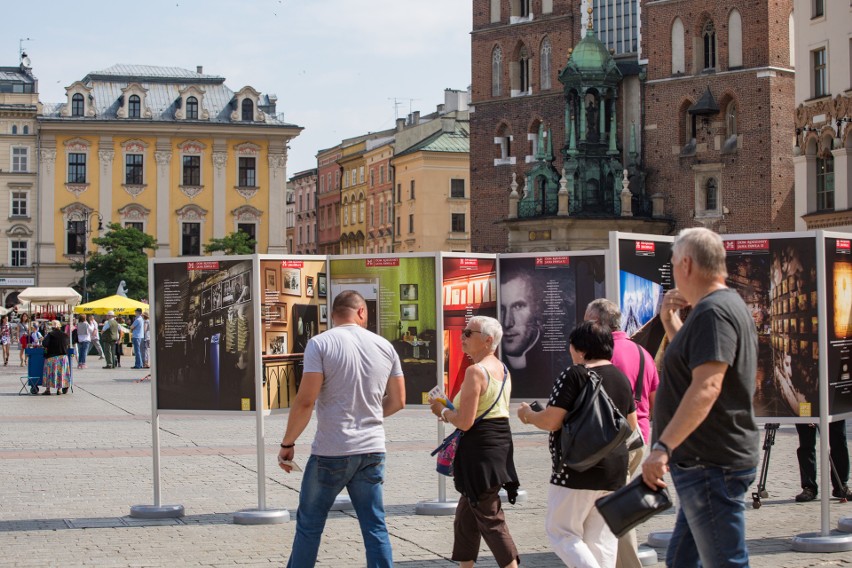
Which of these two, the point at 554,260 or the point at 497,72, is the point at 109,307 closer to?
the point at 497,72

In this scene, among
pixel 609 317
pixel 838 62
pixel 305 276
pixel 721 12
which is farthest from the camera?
pixel 721 12

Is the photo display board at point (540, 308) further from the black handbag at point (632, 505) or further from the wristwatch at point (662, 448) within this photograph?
the wristwatch at point (662, 448)

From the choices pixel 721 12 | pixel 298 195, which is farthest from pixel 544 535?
pixel 298 195

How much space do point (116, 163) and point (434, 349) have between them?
74.9m

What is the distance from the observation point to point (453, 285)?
37.4ft

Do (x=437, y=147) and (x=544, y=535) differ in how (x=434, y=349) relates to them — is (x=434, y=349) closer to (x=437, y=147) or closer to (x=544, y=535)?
(x=544, y=535)

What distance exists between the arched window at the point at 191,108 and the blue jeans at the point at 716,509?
8147 centimetres

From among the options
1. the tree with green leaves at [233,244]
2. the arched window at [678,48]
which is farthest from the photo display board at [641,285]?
the tree with green leaves at [233,244]

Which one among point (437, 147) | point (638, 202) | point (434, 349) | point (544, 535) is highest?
point (437, 147)

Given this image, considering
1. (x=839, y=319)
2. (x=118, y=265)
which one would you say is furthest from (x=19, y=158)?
(x=839, y=319)

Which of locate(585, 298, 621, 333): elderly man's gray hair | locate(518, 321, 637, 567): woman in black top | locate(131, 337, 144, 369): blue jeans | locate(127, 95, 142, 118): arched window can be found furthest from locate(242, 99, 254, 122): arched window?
locate(518, 321, 637, 567): woman in black top

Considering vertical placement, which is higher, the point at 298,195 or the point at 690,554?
the point at 298,195

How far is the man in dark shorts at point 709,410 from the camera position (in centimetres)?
547

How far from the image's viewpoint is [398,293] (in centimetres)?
1139
